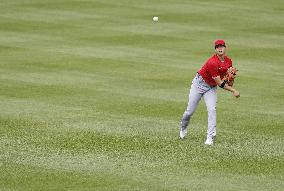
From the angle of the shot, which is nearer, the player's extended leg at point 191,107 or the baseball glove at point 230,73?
the baseball glove at point 230,73

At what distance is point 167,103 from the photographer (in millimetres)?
19578

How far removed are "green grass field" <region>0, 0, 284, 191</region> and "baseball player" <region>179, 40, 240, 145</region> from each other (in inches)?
14.4

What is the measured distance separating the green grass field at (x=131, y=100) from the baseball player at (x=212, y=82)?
1.20ft

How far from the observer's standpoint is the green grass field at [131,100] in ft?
44.7

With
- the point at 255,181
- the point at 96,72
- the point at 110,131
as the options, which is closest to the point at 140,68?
the point at 96,72

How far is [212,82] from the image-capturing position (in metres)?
15.8

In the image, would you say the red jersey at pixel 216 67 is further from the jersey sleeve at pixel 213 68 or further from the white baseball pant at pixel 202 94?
the white baseball pant at pixel 202 94

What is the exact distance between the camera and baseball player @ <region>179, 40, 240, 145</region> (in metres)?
15.4

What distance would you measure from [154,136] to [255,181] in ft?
11.3

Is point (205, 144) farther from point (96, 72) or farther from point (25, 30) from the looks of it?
point (25, 30)

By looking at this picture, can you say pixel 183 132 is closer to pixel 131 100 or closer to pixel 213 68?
pixel 213 68

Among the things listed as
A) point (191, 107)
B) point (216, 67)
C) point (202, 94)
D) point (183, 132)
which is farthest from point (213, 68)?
point (183, 132)

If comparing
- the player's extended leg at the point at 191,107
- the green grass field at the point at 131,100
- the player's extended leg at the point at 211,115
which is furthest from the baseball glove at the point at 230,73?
the green grass field at the point at 131,100

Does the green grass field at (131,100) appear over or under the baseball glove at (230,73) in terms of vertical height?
under
